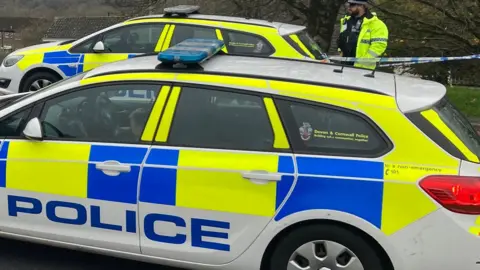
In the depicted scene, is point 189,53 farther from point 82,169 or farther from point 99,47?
point 99,47

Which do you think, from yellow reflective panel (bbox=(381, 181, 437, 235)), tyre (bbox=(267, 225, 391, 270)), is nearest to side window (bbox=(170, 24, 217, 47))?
tyre (bbox=(267, 225, 391, 270))

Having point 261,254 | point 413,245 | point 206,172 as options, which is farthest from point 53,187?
point 413,245

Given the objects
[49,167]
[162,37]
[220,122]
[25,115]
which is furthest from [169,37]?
[220,122]

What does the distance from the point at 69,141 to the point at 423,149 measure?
6.83 ft

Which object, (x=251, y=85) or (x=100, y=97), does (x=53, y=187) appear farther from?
(x=251, y=85)

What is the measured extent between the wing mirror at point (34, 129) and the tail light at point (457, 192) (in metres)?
2.26

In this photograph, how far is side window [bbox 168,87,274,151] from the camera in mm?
3461

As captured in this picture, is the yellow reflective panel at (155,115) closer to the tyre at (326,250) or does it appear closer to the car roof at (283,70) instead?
the car roof at (283,70)

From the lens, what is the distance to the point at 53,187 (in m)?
3.71

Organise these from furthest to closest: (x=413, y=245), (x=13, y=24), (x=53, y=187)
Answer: (x=13, y=24), (x=53, y=187), (x=413, y=245)

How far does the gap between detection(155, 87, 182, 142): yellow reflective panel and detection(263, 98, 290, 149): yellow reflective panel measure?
55 cm

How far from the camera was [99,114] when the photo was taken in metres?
Result: 3.80

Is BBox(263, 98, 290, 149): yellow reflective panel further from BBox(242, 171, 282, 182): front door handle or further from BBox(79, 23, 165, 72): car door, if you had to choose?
BBox(79, 23, 165, 72): car door

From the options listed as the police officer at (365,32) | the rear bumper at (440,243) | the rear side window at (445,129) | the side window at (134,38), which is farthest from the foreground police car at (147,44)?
the rear bumper at (440,243)
